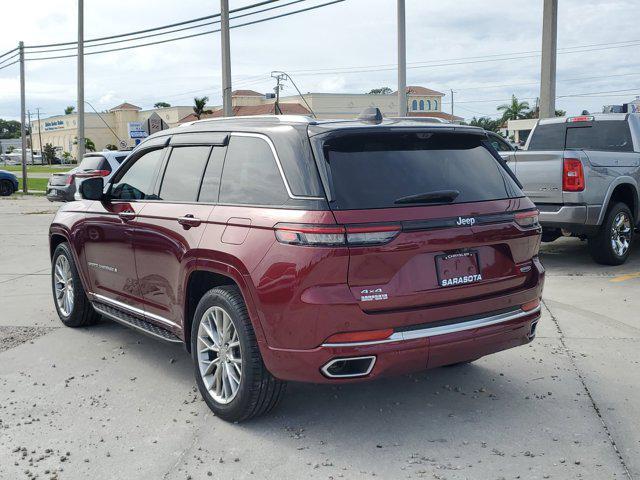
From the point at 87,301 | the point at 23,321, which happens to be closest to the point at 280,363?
the point at 87,301

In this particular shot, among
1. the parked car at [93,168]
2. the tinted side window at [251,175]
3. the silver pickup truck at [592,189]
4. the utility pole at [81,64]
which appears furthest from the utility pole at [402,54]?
the tinted side window at [251,175]

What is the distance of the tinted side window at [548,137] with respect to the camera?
37.3 ft

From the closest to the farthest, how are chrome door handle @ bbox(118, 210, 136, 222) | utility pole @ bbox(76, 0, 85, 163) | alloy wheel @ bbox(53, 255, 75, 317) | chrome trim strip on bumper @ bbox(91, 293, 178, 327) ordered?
chrome trim strip on bumper @ bbox(91, 293, 178, 327)
chrome door handle @ bbox(118, 210, 136, 222)
alloy wheel @ bbox(53, 255, 75, 317)
utility pole @ bbox(76, 0, 85, 163)

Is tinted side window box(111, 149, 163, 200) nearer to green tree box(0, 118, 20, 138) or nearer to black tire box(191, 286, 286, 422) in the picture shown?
black tire box(191, 286, 286, 422)

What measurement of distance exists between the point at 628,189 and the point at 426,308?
726cm

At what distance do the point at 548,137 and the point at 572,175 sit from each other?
7.88ft

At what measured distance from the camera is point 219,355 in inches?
176

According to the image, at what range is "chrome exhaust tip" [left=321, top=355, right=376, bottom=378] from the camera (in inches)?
152

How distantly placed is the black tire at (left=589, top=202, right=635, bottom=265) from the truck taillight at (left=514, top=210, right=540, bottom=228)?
5582 millimetres

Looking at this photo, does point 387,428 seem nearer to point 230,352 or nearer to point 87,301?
point 230,352

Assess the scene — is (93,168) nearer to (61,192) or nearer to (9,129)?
(61,192)

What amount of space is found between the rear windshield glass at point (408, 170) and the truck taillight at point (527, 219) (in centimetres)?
15

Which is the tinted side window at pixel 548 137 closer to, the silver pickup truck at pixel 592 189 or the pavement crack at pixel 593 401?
the silver pickup truck at pixel 592 189

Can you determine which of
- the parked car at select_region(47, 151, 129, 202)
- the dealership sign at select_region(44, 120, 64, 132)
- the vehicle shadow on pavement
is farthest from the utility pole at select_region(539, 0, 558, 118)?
the dealership sign at select_region(44, 120, 64, 132)
